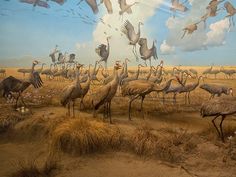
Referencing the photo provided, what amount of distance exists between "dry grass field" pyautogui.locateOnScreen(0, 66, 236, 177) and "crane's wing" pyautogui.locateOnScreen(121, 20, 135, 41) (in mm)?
850

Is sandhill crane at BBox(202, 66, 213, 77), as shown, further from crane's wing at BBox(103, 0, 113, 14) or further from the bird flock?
crane's wing at BBox(103, 0, 113, 14)

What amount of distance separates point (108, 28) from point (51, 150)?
195 centimetres

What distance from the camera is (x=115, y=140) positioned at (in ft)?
15.6

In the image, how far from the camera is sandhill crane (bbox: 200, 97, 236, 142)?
4820 millimetres

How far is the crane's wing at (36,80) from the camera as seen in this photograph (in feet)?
18.0

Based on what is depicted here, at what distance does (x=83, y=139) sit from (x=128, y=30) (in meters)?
1.76

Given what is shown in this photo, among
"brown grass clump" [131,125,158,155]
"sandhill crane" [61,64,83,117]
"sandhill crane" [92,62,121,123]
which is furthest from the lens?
"sandhill crane" [61,64,83,117]

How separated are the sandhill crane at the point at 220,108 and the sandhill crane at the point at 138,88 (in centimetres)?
79

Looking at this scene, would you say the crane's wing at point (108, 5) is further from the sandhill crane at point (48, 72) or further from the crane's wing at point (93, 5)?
the sandhill crane at point (48, 72)

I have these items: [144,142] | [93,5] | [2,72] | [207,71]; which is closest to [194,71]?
[207,71]

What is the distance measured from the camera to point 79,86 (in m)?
5.38

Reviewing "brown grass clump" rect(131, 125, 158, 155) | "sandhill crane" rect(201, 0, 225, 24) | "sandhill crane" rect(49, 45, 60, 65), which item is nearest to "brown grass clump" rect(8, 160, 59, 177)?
"brown grass clump" rect(131, 125, 158, 155)

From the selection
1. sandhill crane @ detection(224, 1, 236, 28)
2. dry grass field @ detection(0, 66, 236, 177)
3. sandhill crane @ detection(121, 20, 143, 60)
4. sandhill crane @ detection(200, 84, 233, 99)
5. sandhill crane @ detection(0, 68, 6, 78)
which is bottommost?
dry grass field @ detection(0, 66, 236, 177)

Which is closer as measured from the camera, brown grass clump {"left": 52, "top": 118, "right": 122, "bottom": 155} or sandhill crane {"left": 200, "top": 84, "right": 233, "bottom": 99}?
brown grass clump {"left": 52, "top": 118, "right": 122, "bottom": 155}
